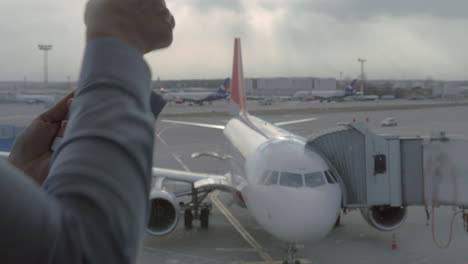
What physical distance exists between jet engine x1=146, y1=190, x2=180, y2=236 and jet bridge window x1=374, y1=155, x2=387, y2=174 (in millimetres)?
5654

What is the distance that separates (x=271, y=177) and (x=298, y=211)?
102cm

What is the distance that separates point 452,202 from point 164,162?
1943cm

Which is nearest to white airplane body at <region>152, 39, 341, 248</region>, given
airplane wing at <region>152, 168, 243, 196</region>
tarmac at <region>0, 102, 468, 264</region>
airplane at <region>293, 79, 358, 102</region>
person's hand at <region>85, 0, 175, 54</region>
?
tarmac at <region>0, 102, 468, 264</region>

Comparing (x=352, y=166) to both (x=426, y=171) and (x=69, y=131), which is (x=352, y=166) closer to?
(x=426, y=171)

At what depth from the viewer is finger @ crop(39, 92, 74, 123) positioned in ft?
5.62

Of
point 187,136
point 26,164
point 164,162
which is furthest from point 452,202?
point 187,136

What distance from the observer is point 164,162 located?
3008 centimetres

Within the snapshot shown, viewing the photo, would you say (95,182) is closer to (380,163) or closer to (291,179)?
(291,179)

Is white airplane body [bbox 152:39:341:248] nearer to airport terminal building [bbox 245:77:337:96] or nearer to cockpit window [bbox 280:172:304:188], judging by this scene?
cockpit window [bbox 280:172:304:188]

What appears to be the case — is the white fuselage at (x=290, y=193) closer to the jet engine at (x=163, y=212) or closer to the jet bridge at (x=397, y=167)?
the jet bridge at (x=397, y=167)

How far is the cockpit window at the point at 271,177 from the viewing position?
1073cm

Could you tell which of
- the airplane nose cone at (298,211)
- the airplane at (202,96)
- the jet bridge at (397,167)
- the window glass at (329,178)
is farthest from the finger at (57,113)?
the airplane at (202,96)

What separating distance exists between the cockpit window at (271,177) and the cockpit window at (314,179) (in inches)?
23.6

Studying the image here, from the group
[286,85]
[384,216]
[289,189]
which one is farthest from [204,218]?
[286,85]
